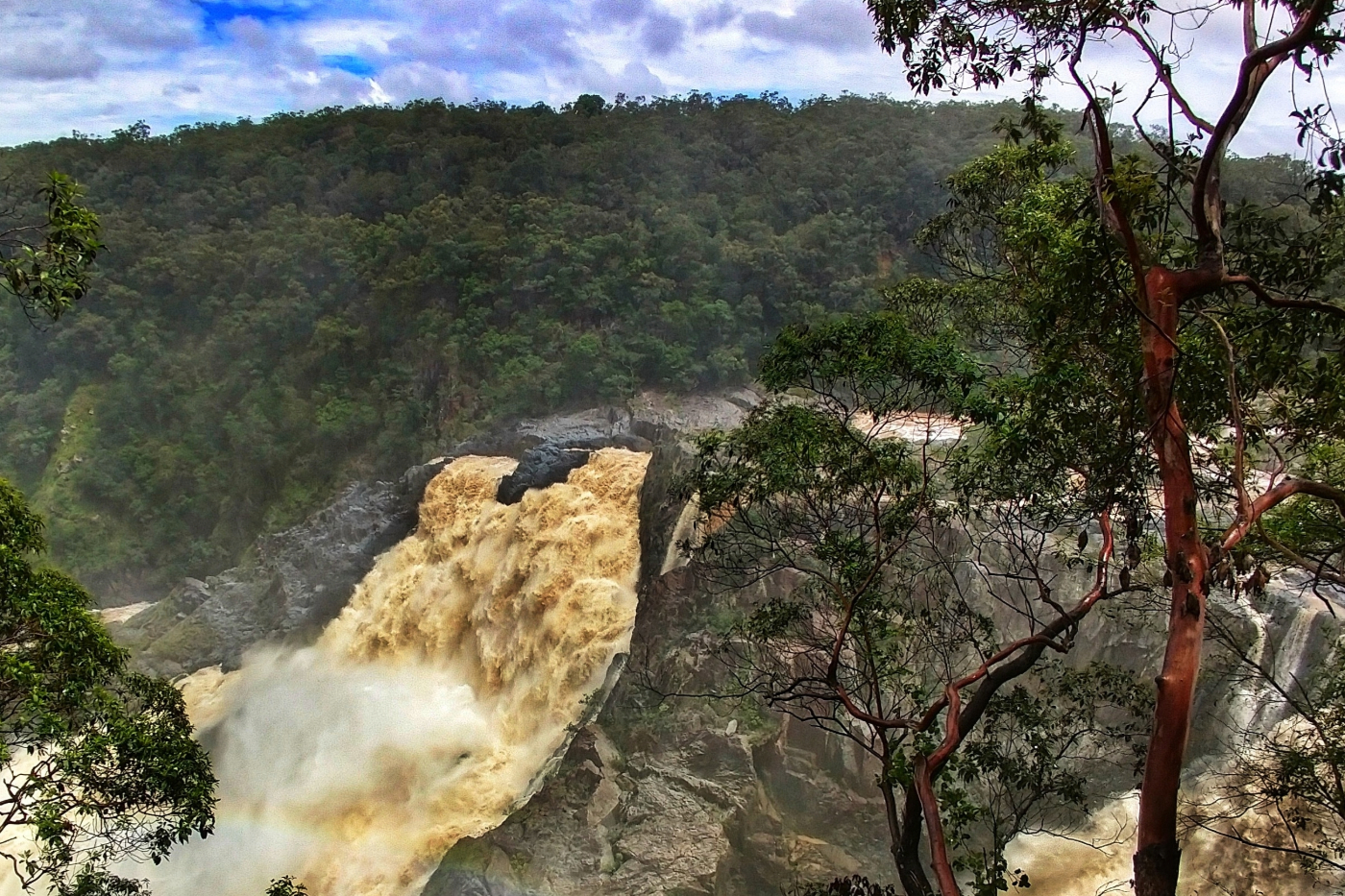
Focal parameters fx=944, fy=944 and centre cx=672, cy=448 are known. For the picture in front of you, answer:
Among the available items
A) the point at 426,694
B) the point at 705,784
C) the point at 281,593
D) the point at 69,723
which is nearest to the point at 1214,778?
the point at 705,784

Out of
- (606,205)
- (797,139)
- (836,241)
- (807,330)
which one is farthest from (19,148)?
(807,330)

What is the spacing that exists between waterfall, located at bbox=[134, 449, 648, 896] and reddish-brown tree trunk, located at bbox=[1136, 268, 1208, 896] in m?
8.71

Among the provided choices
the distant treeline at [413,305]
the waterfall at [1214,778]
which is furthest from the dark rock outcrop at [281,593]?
the waterfall at [1214,778]

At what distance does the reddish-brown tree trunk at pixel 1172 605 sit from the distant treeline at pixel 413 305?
55.0 feet

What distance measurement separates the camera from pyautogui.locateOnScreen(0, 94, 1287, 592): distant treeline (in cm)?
2111

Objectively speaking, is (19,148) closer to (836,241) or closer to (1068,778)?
(836,241)

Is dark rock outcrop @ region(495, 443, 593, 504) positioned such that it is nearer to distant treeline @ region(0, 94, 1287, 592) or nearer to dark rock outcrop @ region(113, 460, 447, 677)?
dark rock outcrop @ region(113, 460, 447, 677)

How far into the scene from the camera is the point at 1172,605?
127 inches

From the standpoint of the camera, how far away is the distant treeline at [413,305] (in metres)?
21.1

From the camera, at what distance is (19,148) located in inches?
1309

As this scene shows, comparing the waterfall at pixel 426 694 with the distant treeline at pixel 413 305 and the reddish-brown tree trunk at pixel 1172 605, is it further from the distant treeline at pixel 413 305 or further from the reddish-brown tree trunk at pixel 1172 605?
the reddish-brown tree trunk at pixel 1172 605

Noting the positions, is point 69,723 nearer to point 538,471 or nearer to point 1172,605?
point 1172,605

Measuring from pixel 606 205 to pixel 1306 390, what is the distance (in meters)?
21.7

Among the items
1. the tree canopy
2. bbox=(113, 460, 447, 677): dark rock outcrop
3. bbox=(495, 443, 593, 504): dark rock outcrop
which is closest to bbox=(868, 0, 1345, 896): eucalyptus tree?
bbox=(495, 443, 593, 504): dark rock outcrop
